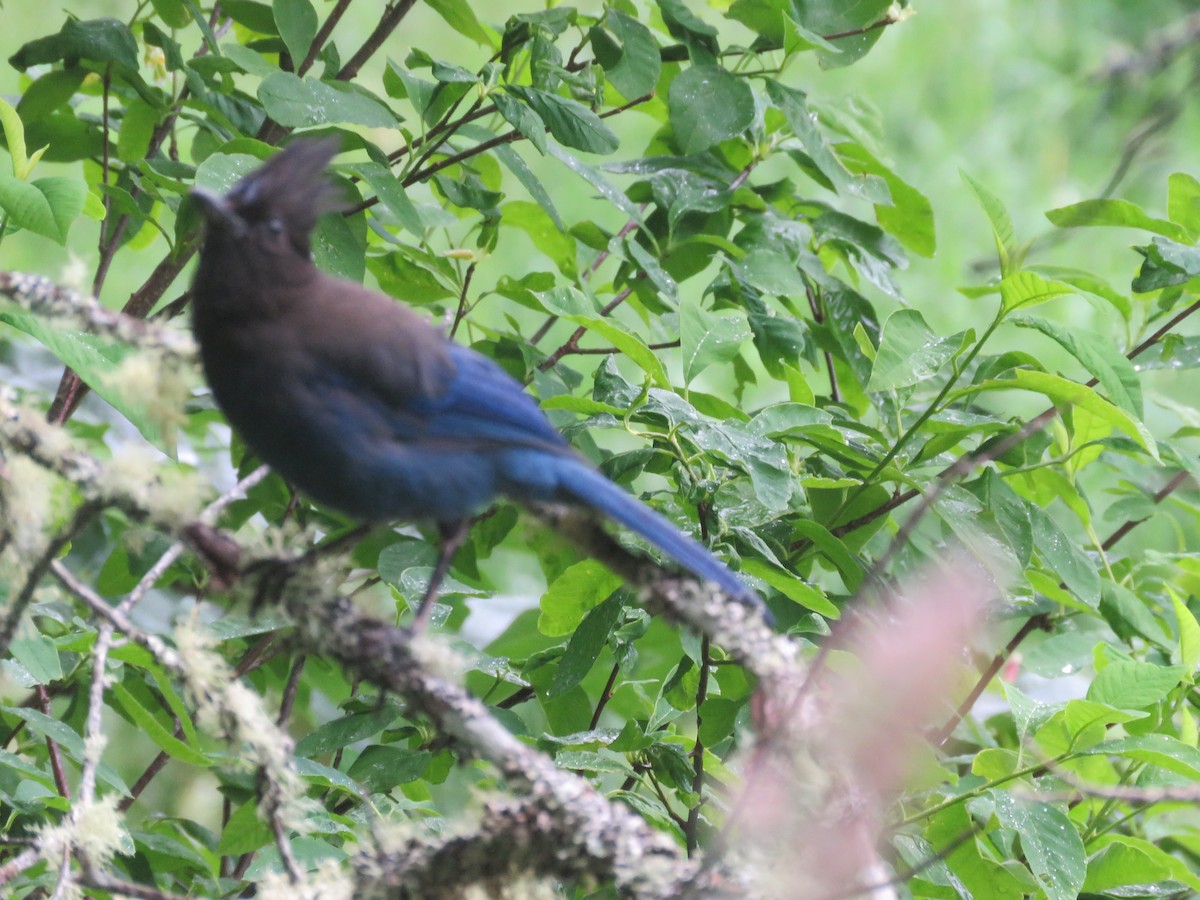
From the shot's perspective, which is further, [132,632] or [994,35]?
[994,35]

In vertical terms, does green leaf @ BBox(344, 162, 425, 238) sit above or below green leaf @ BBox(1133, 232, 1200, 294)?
below

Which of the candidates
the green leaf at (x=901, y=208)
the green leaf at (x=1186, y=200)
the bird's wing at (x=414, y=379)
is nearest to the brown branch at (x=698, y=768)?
the bird's wing at (x=414, y=379)

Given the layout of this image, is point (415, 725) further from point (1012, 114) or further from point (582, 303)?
point (1012, 114)

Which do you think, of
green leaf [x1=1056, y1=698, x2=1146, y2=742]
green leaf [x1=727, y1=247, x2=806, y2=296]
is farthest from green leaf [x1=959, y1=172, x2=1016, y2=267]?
green leaf [x1=1056, y1=698, x2=1146, y2=742]

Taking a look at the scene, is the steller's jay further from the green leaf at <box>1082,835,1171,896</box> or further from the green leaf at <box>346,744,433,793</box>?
the green leaf at <box>1082,835,1171,896</box>

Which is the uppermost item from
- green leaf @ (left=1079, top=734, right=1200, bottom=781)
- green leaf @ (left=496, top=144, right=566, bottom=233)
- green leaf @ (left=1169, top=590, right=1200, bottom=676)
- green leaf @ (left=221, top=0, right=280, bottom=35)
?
green leaf @ (left=221, top=0, right=280, bottom=35)

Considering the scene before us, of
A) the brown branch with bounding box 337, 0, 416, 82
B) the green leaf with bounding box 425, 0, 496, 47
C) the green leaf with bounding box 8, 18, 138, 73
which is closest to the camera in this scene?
the green leaf with bounding box 8, 18, 138, 73

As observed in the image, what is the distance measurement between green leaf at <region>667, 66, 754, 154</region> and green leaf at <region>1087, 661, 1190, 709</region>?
1280 millimetres

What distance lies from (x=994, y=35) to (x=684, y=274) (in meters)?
6.16

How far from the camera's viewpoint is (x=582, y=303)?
239 centimetres

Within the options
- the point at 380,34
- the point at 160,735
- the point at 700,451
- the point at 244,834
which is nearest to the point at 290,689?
the point at 244,834

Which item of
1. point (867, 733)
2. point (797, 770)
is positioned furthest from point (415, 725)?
point (867, 733)

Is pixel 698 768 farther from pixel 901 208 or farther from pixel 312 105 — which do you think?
pixel 901 208

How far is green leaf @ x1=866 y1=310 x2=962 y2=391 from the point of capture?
2.31m
